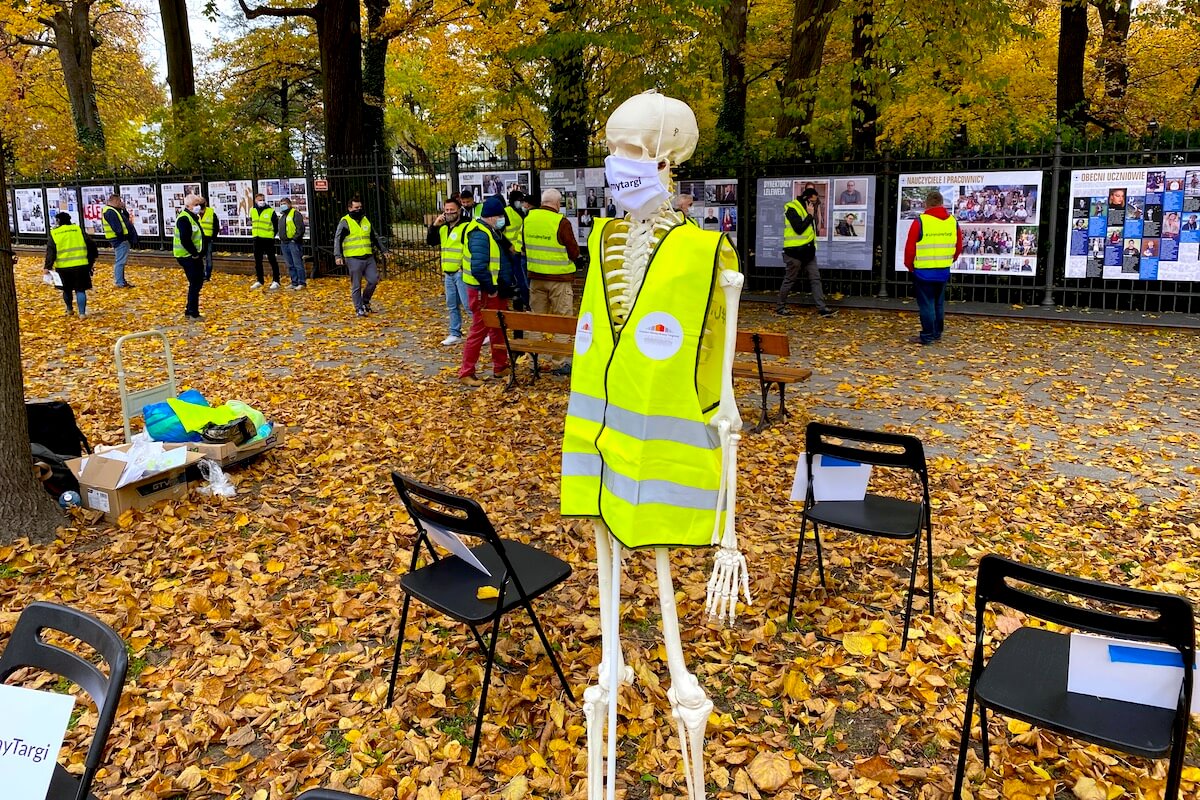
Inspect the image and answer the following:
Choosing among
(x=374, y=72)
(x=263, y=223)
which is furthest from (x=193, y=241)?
(x=374, y=72)

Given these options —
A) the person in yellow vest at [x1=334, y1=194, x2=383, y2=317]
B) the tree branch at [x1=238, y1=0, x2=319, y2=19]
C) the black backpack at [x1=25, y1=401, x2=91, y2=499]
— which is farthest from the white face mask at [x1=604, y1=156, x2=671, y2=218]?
the tree branch at [x1=238, y1=0, x2=319, y2=19]

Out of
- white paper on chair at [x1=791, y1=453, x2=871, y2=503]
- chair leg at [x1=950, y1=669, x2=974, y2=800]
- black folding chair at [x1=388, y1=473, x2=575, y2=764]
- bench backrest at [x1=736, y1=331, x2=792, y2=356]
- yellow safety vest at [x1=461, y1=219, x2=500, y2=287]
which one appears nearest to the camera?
chair leg at [x1=950, y1=669, x2=974, y2=800]

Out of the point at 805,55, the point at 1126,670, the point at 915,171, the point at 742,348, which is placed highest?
the point at 805,55

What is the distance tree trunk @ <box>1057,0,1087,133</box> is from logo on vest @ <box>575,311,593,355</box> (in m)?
15.4

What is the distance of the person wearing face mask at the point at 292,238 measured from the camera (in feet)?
54.3

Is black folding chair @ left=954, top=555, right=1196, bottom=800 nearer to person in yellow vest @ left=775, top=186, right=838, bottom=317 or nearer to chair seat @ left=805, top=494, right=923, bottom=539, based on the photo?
chair seat @ left=805, top=494, right=923, bottom=539

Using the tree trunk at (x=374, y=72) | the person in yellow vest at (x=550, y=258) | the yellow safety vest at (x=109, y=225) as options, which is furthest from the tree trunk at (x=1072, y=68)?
the yellow safety vest at (x=109, y=225)

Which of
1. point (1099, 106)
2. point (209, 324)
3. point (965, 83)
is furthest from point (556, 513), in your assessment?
point (1099, 106)

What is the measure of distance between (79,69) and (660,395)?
3031cm

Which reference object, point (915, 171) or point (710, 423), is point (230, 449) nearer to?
point (710, 423)

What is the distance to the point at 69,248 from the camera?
13344 mm

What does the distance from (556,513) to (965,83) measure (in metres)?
16.3

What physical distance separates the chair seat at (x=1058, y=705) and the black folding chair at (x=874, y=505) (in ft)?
3.16

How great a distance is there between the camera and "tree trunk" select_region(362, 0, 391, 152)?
21750 millimetres
